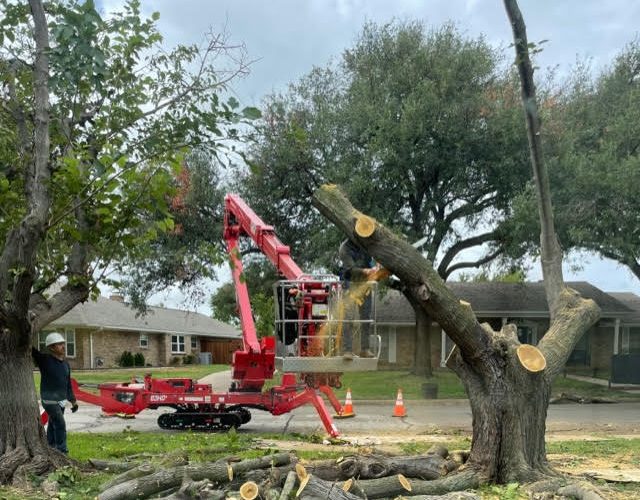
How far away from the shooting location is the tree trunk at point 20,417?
22.7 feet

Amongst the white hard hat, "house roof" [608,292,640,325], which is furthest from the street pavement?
"house roof" [608,292,640,325]

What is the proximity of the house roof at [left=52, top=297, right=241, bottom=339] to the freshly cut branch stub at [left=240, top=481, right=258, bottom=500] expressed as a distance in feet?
64.8

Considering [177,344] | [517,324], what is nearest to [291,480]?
[517,324]

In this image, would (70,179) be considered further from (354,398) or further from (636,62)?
(636,62)

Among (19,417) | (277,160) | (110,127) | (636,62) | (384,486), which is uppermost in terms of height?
(636,62)

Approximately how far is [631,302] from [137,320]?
27374mm

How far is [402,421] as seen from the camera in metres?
14.1

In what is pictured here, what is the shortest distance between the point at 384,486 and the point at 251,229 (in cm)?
693

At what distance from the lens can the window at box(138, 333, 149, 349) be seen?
39.0 metres

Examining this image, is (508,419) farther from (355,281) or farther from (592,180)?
(592,180)

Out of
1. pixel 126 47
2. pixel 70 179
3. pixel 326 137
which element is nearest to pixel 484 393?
pixel 70 179

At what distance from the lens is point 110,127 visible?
7.45 meters

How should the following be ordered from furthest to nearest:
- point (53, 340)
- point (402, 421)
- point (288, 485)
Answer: point (402, 421) < point (53, 340) < point (288, 485)

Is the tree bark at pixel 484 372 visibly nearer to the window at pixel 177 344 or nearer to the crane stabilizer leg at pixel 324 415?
the crane stabilizer leg at pixel 324 415
